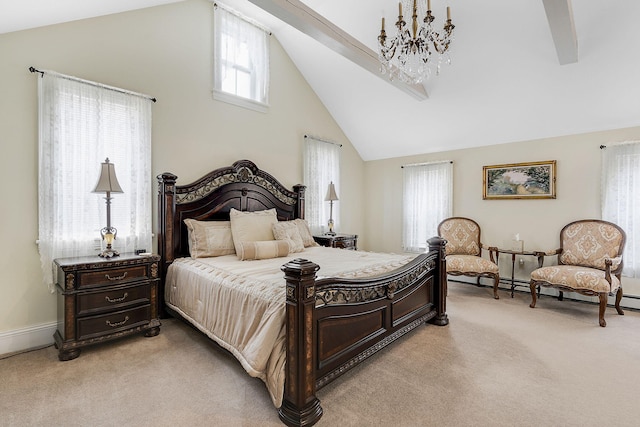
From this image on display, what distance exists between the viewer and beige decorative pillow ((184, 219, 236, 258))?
3291mm

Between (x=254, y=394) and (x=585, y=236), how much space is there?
4354 mm

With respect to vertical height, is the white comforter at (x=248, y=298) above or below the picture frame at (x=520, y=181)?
below

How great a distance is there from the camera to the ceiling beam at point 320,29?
8.45ft

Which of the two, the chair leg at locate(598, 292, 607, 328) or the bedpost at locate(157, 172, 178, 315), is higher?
the bedpost at locate(157, 172, 178, 315)

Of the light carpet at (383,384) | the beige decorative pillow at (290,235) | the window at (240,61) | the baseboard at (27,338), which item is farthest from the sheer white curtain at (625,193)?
the baseboard at (27,338)

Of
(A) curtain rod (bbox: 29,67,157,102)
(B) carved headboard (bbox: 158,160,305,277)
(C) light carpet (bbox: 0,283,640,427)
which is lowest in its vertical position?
(C) light carpet (bbox: 0,283,640,427)

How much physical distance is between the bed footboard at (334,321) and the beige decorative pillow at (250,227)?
1576 mm

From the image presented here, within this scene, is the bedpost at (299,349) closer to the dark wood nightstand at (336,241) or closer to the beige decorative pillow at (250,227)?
the beige decorative pillow at (250,227)

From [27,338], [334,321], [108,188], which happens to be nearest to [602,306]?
[334,321]

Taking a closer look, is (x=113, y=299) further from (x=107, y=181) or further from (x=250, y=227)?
(x=250, y=227)

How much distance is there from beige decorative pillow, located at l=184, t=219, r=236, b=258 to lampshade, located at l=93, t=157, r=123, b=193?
0.82 metres

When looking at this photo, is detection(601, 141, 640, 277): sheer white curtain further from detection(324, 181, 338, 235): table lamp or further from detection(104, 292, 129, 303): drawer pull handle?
detection(104, 292, 129, 303): drawer pull handle

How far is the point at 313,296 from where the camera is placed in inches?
70.2

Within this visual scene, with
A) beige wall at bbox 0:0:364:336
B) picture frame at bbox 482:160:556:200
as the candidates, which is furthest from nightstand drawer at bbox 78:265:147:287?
picture frame at bbox 482:160:556:200
